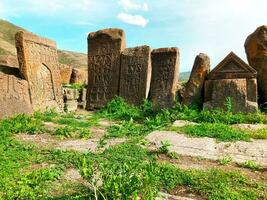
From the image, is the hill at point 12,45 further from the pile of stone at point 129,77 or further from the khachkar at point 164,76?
the khachkar at point 164,76

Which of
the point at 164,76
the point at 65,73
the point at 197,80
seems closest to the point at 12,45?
the point at 65,73

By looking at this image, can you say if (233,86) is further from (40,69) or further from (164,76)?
(40,69)

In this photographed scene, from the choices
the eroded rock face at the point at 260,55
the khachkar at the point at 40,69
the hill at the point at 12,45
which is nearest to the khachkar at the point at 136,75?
the khachkar at the point at 40,69

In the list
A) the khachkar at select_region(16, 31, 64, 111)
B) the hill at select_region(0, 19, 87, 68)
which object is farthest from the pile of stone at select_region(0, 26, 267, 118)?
the hill at select_region(0, 19, 87, 68)

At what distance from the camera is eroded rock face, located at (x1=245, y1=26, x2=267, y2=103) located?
8.11 m

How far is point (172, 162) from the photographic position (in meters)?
4.64

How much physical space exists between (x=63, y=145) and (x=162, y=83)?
3.68 meters

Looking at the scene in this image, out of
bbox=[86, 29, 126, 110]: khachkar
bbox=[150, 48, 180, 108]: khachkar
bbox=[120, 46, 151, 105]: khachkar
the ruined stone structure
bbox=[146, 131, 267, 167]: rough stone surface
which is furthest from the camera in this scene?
the ruined stone structure

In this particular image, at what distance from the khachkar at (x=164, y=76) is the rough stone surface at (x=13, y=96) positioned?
2.84 metres

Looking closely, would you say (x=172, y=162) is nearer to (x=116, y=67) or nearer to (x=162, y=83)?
(x=162, y=83)

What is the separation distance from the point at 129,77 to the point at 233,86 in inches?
99.5

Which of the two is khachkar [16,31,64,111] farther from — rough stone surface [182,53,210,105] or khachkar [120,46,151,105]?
rough stone surface [182,53,210,105]

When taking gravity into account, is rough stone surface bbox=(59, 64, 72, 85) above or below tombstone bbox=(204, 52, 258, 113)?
above

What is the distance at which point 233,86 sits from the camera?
25.2 ft
